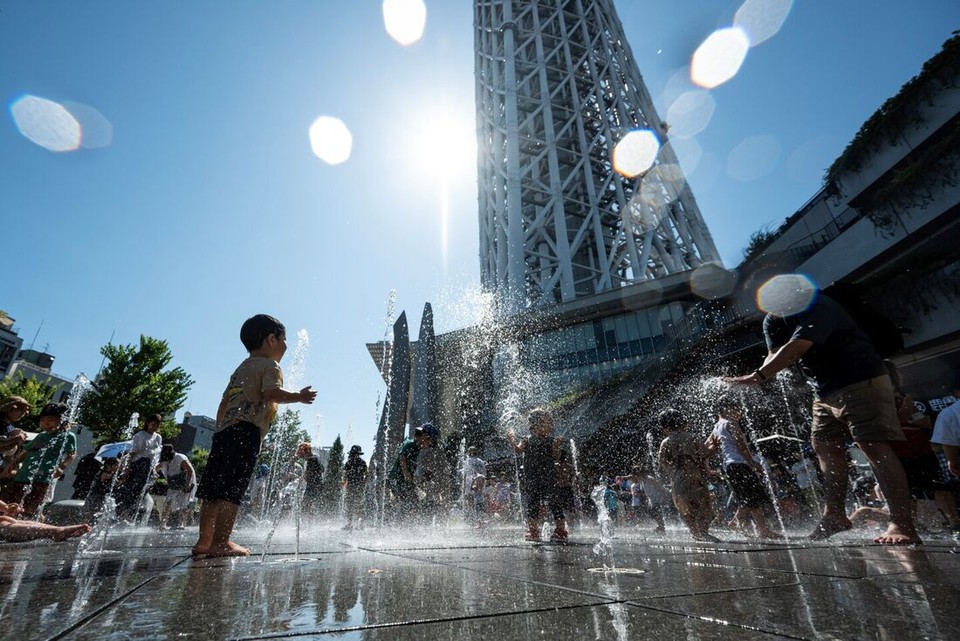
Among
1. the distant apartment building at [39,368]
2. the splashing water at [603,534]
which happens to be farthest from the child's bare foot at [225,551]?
the distant apartment building at [39,368]

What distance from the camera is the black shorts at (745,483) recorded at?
4387 mm

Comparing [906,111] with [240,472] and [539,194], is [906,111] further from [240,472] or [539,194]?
[539,194]

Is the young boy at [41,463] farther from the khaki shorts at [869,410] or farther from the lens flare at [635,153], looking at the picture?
the lens flare at [635,153]

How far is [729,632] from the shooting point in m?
0.89

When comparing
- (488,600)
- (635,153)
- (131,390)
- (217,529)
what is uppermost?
(635,153)

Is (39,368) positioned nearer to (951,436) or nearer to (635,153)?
(635,153)

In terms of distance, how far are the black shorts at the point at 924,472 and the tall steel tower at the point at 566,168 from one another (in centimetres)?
3064

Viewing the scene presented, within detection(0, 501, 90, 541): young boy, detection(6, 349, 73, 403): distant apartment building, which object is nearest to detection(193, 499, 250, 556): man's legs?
detection(0, 501, 90, 541): young boy

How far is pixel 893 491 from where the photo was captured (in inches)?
108

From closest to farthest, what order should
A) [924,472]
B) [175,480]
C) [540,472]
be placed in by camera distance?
1. [924,472]
2. [540,472]
3. [175,480]

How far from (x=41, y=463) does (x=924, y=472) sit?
9.39m

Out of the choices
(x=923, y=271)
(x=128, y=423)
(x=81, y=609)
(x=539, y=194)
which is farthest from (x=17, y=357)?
(x=923, y=271)

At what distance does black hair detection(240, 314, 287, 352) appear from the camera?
3.08 metres

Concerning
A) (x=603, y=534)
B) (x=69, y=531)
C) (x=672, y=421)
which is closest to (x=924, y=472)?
(x=672, y=421)
